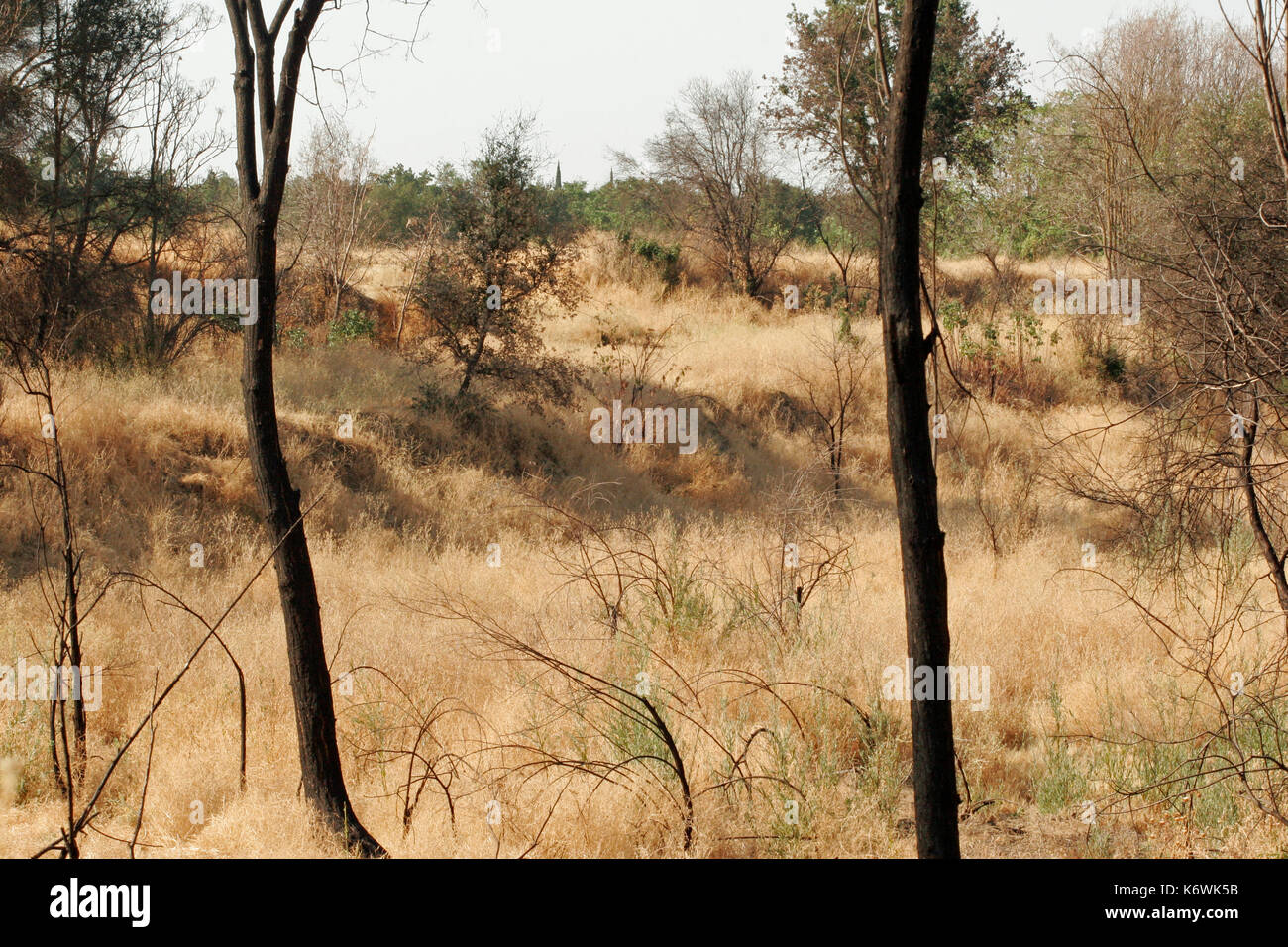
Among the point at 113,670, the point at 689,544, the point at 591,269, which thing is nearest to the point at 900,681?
the point at 689,544

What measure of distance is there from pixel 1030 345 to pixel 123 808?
1953 centimetres

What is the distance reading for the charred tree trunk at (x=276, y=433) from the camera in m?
3.90

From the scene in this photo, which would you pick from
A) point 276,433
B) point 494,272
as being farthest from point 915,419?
point 494,272

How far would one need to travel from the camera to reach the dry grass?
4.30 metres

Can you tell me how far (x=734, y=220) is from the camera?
91.4 feet

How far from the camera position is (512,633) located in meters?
7.18

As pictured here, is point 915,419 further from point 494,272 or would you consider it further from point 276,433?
point 494,272

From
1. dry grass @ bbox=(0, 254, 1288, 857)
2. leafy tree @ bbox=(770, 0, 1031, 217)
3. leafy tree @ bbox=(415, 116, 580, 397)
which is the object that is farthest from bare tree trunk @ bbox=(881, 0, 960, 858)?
leafy tree @ bbox=(770, 0, 1031, 217)

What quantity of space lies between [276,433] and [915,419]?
263 cm

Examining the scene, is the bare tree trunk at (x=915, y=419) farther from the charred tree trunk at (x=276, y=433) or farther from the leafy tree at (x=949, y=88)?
the leafy tree at (x=949, y=88)

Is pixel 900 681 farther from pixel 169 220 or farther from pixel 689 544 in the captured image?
pixel 169 220

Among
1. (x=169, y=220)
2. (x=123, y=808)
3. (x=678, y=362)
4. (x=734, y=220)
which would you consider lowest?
(x=123, y=808)

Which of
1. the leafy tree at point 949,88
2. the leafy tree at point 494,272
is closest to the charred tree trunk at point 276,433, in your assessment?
the leafy tree at point 494,272

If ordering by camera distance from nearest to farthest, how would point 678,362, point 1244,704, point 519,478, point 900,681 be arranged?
point 1244,704 < point 900,681 < point 519,478 < point 678,362
